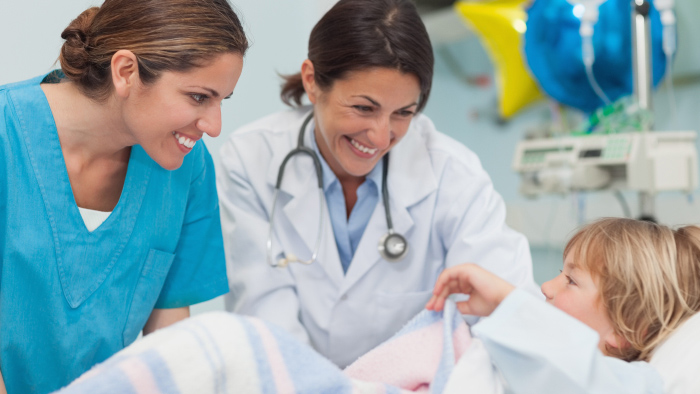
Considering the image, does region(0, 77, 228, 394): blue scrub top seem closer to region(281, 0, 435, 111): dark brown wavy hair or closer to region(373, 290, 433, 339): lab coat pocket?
region(281, 0, 435, 111): dark brown wavy hair

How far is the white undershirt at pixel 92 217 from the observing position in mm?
1143

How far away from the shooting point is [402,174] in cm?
158

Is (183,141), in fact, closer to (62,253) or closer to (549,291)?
(62,253)

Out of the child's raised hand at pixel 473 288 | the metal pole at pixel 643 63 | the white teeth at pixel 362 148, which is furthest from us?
the metal pole at pixel 643 63

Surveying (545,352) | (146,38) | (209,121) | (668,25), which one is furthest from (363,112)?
(668,25)

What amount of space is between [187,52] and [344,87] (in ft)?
1.52

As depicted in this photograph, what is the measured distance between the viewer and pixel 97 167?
3.93 ft

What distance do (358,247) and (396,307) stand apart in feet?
0.58

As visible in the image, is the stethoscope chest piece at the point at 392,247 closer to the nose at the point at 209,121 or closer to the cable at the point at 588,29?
the nose at the point at 209,121

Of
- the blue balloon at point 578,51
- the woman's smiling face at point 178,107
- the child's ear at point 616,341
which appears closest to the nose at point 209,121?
the woman's smiling face at point 178,107

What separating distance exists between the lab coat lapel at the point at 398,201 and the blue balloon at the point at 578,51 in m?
1.12

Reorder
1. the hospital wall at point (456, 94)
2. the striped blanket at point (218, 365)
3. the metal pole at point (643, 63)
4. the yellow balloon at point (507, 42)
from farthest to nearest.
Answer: the yellow balloon at point (507, 42) → the metal pole at point (643, 63) → the hospital wall at point (456, 94) → the striped blanket at point (218, 365)

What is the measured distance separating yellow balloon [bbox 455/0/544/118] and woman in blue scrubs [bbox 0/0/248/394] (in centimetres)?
178

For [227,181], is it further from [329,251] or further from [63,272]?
[63,272]
